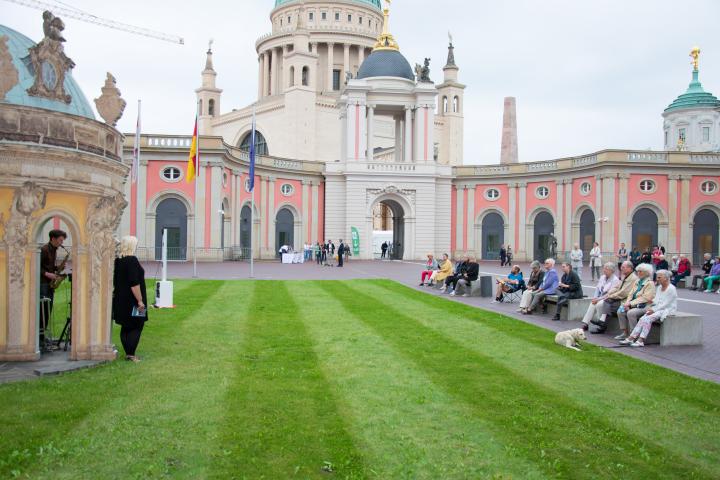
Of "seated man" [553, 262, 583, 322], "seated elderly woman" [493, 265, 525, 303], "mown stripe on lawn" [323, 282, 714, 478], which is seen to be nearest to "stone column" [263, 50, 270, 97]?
"seated elderly woman" [493, 265, 525, 303]

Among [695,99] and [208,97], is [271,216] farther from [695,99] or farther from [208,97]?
[695,99]

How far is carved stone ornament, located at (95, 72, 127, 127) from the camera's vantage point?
11734 millimetres

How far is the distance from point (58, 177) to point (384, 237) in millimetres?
62661

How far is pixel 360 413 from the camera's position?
314 inches

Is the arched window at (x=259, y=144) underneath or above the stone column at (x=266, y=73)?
underneath

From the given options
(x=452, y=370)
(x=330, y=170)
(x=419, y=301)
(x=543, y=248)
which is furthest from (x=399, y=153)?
(x=452, y=370)

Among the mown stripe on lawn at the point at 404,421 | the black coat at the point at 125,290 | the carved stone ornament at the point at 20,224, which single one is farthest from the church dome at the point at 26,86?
the mown stripe on lawn at the point at 404,421

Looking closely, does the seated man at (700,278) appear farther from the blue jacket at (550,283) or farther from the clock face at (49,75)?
the clock face at (49,75)

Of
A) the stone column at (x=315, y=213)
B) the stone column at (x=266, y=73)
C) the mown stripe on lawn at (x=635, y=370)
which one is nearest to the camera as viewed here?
the mown stripe on lawn at (x=635, y=370)

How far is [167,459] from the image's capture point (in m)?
6.45

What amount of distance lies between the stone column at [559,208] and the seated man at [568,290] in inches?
1397

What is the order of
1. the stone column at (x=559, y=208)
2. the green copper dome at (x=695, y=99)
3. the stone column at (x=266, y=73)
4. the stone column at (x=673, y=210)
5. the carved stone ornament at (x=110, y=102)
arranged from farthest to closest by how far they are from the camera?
1. the stone column at (x=266, y=73)
2. the green copper dome at (x=695, y=99)
3. the stone column at (x=559, y=208)
4. the stone column at (x=673, y=210)
5. the carved stone ornament at (x=110, y=102)

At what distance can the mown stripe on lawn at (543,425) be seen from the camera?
6.49m

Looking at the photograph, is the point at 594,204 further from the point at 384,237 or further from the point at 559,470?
the point at 559,470
